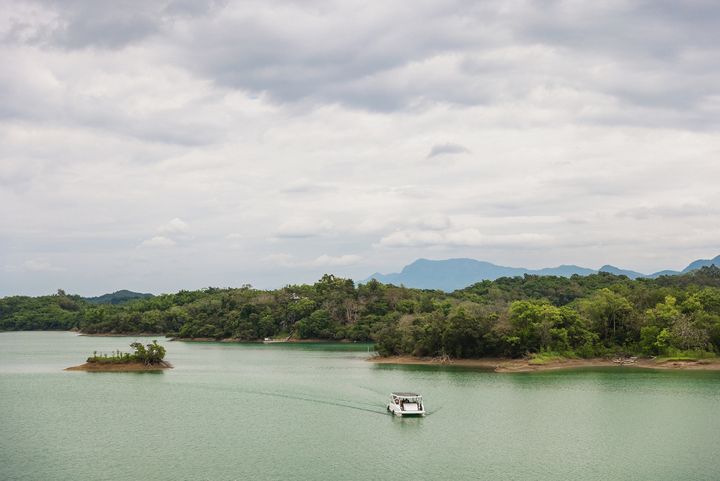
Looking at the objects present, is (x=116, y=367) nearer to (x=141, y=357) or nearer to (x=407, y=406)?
(x=141, y=357)

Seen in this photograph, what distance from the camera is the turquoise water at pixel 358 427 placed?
3141 cm

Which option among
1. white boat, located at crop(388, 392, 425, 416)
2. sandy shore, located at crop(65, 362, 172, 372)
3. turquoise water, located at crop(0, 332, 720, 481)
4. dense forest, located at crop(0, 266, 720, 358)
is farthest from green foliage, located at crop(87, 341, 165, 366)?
white boat, located at crop(388, 392, 425, 416)

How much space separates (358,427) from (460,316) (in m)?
38.3

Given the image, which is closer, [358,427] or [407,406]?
[358,427]

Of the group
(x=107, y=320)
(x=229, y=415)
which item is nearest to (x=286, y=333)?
(x=107, y=320)

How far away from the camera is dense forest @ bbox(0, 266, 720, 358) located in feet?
249

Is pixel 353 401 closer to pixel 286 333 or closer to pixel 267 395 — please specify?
pixel 267 395

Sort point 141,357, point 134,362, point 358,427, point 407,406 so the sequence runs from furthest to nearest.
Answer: point 134,362 → point 141,357 → point 407,406 → point 358,427

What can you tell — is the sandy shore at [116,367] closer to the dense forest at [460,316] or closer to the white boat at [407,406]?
the dense forest at [460,316]

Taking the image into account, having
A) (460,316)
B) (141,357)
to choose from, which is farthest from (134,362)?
(460,316)

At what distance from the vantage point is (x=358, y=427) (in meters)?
41.6

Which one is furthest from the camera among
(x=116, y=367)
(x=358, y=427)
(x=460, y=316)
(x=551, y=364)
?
(x=460, y=316)

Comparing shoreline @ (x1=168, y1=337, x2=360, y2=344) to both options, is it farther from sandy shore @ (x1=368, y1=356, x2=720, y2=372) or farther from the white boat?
the white boat

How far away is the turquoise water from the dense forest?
9522 mm
